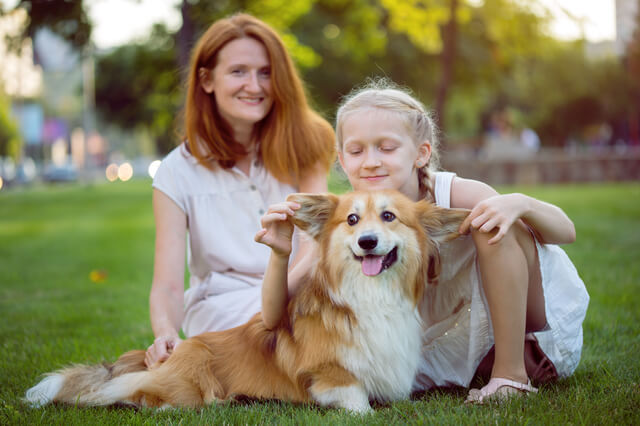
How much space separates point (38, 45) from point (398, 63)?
17.3 m

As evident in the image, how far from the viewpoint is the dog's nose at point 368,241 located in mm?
2660

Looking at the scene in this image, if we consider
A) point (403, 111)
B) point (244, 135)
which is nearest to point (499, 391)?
point (403, 111)

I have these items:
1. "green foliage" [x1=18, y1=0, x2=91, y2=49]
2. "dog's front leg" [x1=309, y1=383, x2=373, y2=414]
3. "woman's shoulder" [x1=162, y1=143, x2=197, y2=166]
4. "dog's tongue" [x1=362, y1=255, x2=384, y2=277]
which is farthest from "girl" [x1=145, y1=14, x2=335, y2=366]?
"green foliage" [x1=18, y1=0, x2=91, y2=49]

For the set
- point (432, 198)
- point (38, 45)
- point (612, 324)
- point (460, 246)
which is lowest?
point (612, 324)

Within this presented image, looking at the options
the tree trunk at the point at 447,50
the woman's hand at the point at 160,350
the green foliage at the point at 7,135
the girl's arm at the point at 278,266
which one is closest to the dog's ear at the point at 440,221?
the girl's arm at the point at 278,266

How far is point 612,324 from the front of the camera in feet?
14.1

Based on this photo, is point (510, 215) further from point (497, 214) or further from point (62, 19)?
point (62, 19)

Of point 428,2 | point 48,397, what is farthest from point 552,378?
point 428,2

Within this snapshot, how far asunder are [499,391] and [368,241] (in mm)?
955

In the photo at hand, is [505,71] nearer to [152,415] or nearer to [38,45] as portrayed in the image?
[38,45]

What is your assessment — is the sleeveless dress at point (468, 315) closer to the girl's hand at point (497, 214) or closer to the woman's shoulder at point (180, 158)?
the girl's hand at point (497, 214)

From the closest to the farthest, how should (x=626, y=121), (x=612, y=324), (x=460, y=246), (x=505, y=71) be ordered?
(x=460, y=246), (x=612, y=324), (x=505, y=71), (x=626, y=121)

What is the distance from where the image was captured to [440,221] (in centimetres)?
284

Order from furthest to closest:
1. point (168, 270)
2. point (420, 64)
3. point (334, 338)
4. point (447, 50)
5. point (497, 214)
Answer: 1. point (420, 64)
2. point (447, 50)
3. point (168, 270)
4. point (334, 338)
5. point (497, 214)
